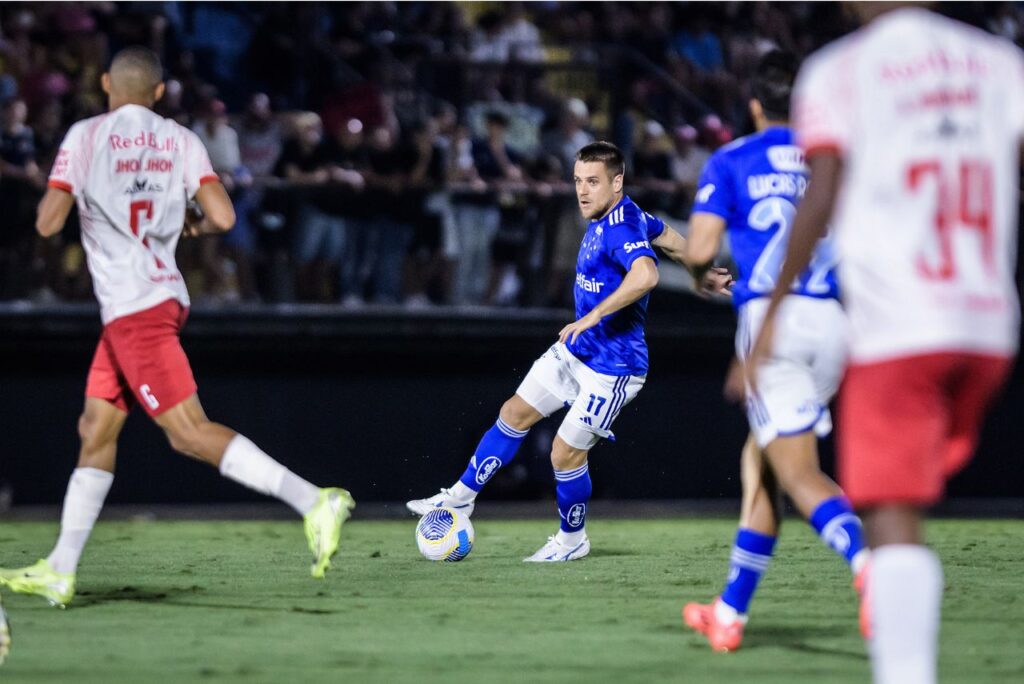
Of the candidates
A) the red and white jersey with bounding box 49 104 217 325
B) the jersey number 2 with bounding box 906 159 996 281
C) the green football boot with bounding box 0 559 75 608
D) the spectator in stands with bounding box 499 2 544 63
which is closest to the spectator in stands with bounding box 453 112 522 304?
the spectator in stands with bounding box 499 2 544 63

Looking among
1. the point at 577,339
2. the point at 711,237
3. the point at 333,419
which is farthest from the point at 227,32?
the point at 711,237

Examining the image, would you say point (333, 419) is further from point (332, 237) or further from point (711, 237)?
point (711, 237)

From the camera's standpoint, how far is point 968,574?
852 centimetres

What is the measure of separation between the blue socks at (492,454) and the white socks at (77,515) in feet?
8.60

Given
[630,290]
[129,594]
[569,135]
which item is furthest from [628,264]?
[569,135]

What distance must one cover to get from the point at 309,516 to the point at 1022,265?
9.55 m

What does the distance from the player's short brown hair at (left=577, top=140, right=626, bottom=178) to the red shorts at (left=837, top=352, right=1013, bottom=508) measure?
5002 millimetres

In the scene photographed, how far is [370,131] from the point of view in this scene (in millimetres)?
13766

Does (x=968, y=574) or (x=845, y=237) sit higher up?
(x=845, y=237)

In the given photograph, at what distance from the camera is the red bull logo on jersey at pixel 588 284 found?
8812mm

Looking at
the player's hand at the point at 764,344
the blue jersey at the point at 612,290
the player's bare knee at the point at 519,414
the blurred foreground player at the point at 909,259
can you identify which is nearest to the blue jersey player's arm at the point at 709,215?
the player's hand at the point at 764,344

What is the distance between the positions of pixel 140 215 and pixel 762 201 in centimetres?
293

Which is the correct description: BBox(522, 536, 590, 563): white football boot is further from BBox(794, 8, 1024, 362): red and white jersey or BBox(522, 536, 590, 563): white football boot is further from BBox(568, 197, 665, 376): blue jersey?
BBox(794, 8, 1024, 362): red and white jersey

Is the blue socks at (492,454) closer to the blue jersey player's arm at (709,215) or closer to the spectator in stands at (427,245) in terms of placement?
the blue jersey player's arm at (709,215)
